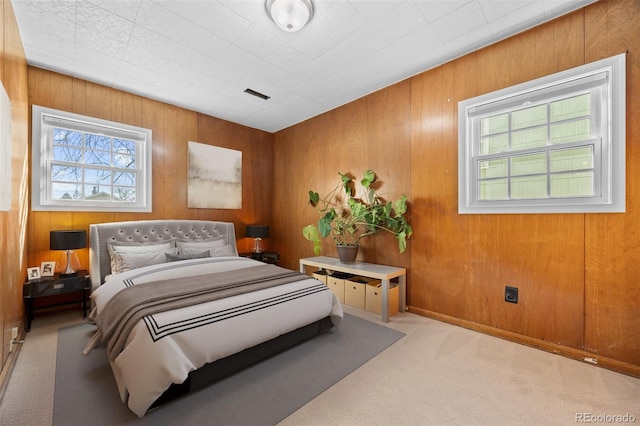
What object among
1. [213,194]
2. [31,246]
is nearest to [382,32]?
[213,194]

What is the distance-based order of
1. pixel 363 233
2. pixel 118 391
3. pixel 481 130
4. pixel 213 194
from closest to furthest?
pixel 118 391 < pixel 481 130 < pixel 363 233 < pixel 213 194

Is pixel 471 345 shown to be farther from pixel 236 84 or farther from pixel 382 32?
pixel 236 84

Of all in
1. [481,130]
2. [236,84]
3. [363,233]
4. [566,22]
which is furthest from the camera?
[363,233]

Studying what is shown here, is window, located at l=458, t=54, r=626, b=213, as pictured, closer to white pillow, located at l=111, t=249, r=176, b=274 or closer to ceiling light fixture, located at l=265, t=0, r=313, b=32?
ceiling light fixture, located at l=265, t=0, r=313, b=32

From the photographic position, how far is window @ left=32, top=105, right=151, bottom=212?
10.1ft

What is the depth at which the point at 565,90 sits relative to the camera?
2.33 meters

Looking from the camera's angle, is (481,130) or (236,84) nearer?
(481,130)

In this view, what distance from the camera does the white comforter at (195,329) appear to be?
5.06 ft

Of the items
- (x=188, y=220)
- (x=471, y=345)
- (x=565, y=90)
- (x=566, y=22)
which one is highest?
(x=566, y=22)

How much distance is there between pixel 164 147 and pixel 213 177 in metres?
0.84

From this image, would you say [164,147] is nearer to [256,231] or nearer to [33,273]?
[256,231]

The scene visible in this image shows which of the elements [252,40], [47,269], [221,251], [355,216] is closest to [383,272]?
[355,216]

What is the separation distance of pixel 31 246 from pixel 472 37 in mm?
5202

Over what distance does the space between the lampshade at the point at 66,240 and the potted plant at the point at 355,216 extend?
2.71 metres
